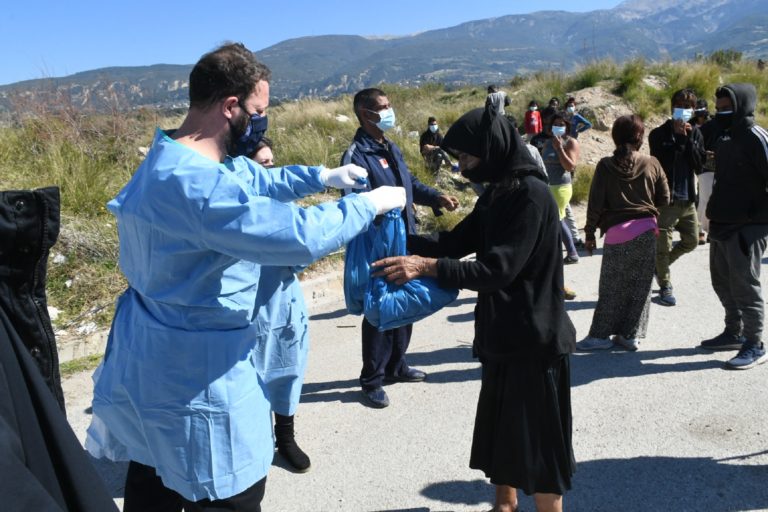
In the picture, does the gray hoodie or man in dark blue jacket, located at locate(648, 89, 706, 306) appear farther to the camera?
man in dark blue jacket, located at locate(648, 89, 706, 306)

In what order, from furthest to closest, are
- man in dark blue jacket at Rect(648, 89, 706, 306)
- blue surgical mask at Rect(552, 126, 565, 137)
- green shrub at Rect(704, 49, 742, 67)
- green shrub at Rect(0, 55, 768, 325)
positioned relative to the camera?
green shrub at Rect(704, 49, 742, 67) < blue surgical mask at Rect(552, 126, 565, 137) < green shrub at Rect(0, 55, 768, 325) < man in dark blue jacket at Rect(648, 89, 706, 306)

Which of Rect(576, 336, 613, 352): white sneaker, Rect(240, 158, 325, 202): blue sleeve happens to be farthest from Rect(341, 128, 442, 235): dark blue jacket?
Rect(576, 336, 613, 352): white sneaker

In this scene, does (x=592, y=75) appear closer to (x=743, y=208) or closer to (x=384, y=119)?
(x=743, y=208)

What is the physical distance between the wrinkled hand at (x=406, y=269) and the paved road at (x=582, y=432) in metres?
1.40

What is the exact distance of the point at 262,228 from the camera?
183 cm

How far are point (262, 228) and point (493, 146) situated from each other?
1090mm

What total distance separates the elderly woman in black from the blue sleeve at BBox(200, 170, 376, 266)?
666 millimetres

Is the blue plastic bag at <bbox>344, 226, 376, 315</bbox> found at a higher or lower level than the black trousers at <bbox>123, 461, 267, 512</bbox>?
higher

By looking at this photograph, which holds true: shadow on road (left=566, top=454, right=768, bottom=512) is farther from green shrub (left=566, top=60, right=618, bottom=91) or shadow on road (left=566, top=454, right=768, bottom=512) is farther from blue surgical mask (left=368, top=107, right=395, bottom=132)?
green shrub (left=566, top=60, right=618, bottom=91)

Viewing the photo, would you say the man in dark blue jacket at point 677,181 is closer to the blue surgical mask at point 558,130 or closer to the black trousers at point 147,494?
the blue surgical mask at point 558,130

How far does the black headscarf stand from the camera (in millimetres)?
2475

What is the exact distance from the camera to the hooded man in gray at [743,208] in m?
4.37

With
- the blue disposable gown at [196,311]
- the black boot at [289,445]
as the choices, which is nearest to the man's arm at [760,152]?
the blue disposable gown at [196,311]

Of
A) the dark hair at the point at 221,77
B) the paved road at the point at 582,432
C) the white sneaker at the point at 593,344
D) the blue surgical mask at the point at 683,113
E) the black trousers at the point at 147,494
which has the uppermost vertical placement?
the dark hair at the point at 221,77
